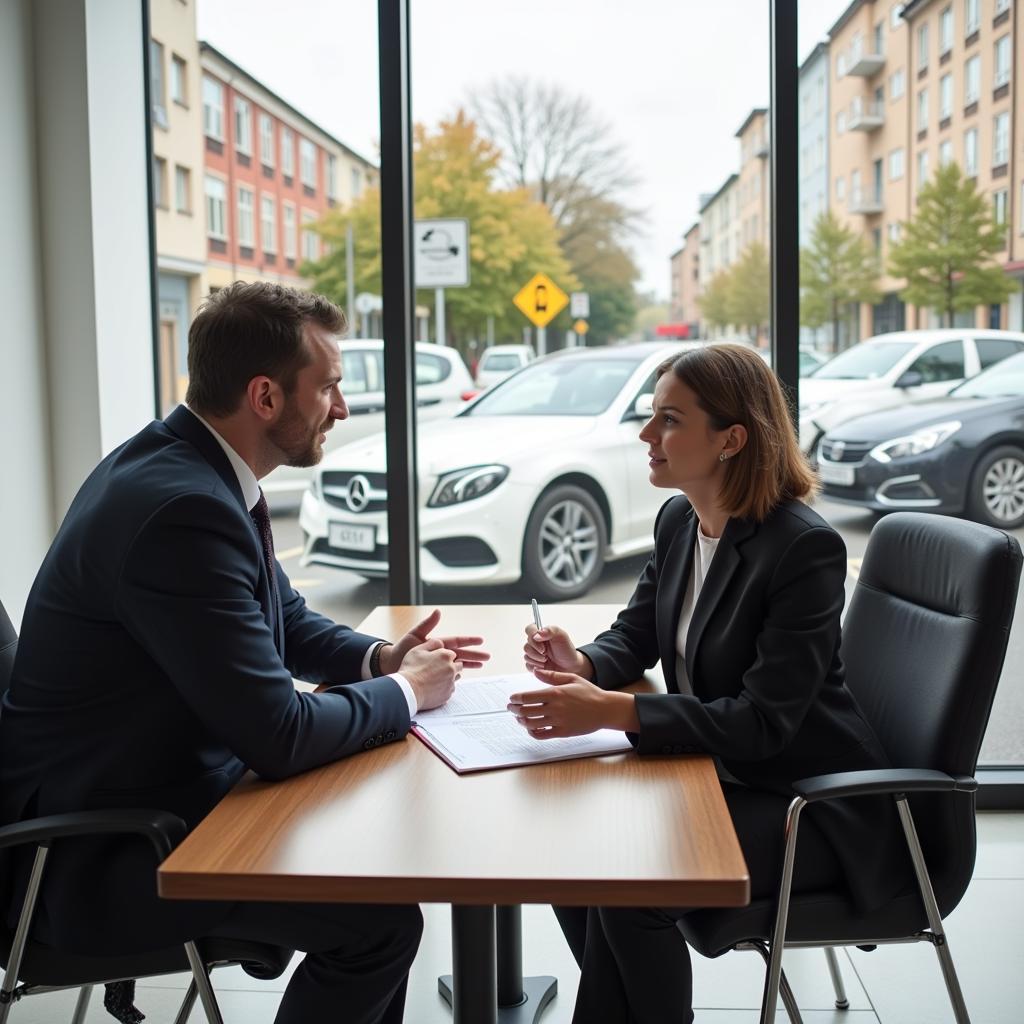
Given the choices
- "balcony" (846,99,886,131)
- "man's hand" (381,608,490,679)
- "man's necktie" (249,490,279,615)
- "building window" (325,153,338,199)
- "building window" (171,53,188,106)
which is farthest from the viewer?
"building window" (171,53,188,106)

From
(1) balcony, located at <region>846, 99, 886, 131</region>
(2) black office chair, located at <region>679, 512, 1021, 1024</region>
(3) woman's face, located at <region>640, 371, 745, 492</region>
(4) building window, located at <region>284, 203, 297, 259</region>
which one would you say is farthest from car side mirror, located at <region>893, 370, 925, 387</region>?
(4) building window, located at <region>284, 203, 297, 259</region>

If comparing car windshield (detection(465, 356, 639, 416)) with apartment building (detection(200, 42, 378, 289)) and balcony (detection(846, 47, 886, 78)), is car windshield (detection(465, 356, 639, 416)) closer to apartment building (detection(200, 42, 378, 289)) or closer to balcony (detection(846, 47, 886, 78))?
apartment building (detection(200, 42, 378, 289))

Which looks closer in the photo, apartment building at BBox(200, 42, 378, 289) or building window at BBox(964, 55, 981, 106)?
building window at BBox(964, 55, 981, 106)

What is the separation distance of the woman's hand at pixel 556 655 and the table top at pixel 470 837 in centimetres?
41

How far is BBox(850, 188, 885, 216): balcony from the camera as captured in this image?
330cm

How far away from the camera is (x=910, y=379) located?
3391mm

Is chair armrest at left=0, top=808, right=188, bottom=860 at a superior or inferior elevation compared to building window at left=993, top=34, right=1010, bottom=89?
inferior

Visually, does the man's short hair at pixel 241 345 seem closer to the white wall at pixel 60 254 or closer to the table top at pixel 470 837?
the table top at pixel 470 837

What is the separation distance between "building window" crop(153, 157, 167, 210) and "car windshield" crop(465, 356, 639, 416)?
3.88 feet

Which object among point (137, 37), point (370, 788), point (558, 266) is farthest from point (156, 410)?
point (370, 788)

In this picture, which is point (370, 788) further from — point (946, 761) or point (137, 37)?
point (137, 37)

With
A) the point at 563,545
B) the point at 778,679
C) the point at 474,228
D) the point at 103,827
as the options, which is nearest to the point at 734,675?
the point at 778,679

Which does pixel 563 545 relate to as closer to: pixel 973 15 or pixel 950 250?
pixel 950 250

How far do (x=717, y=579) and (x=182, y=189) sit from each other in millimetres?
2462
